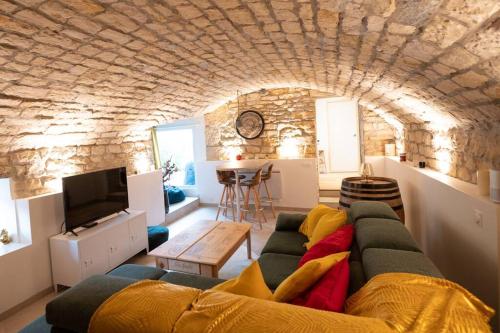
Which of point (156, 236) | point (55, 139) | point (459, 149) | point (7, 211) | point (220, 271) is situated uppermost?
point (55, 139)

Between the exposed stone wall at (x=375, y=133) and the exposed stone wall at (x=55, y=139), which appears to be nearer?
the exposed stone wall at (x=55, y=139)

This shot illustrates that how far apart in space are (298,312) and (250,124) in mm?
5232

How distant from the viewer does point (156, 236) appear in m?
3.94

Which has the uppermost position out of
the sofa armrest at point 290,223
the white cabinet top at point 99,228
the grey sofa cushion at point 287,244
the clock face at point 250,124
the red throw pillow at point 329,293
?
the clock face at point 250,124

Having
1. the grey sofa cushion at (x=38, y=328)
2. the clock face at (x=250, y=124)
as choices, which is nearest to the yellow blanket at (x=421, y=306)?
the grey sofa cushion at (x=38, y=328)

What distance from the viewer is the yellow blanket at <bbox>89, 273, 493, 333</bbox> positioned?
0.92 metres

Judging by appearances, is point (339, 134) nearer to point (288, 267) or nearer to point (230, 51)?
point (230, 51)

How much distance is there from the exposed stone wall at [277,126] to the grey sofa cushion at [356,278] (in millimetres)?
4030

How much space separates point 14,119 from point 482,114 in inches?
153

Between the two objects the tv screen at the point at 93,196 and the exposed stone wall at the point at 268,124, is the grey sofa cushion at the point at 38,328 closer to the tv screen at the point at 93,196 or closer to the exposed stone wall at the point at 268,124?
the tv screen at the point at 93,196

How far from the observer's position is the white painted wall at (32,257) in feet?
8.34

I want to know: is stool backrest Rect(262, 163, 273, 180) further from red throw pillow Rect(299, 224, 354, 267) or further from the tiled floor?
red throw pillow Rect(299, 224, 354, 267)

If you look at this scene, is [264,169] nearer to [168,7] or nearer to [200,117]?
[200,117]

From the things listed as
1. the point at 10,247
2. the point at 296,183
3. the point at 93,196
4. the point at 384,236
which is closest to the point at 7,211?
the point at 10,247
